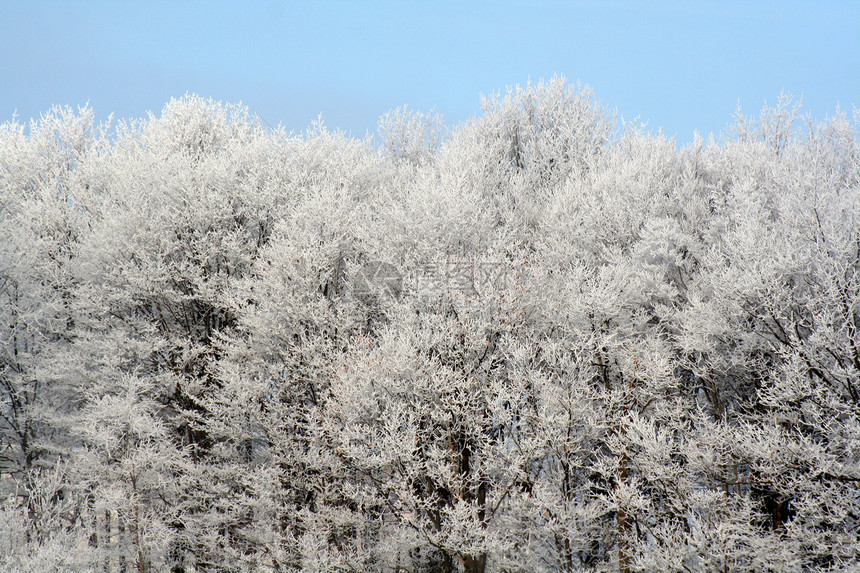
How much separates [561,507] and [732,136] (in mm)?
21371

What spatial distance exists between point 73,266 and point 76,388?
4206 millimetres

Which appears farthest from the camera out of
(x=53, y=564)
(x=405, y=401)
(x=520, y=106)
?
(x=520, y=106)

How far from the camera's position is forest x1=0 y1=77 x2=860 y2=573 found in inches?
614

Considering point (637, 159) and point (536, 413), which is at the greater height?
point (637, 159)

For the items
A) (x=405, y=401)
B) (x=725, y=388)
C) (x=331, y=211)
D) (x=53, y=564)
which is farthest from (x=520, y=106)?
(x=53, y=564)

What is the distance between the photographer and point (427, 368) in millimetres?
16375

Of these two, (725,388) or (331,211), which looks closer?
(725,388)

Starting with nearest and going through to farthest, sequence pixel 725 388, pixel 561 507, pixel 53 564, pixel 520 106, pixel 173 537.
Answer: pixel 53 564 → pixel 561 507 → pixel 173 537 → pixel 725 388 → pixel 520 106

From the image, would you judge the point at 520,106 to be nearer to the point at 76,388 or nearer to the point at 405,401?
the point at 405,401

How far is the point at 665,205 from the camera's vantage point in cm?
2359

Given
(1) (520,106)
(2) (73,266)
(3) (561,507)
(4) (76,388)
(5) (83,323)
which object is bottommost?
(3) (561,507)

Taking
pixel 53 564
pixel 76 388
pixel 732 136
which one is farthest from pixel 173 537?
pixel 732 136

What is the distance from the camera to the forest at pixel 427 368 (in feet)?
51.2

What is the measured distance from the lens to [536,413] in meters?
17.5
